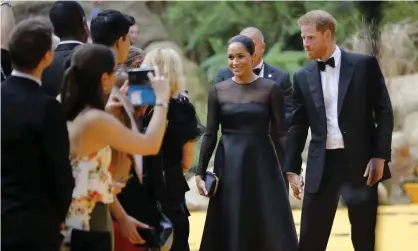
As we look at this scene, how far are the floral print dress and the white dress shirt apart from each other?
1.88 m

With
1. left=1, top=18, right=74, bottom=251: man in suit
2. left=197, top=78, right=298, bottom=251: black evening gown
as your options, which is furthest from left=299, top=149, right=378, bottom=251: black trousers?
left=1, top=18, right=74, bottom=251: man in suit

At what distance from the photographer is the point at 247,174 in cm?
528

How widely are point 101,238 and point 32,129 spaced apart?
52 cm

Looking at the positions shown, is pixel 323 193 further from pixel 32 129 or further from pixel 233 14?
pixel 233 14

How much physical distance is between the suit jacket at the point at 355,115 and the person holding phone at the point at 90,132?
5.75ft

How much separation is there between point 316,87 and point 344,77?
153mm

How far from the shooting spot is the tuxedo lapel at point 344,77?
5.05 meters

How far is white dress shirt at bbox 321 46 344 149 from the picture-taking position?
505cm

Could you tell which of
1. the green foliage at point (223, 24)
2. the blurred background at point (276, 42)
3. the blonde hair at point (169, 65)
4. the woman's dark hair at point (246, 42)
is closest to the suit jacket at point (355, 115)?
the woman's dark hair at point (246, 42)

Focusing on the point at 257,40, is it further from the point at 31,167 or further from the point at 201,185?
the point at 31,167

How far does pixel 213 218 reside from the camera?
17.5ft

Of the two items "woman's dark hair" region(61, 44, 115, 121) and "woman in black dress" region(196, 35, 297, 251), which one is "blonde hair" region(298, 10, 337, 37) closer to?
"woman in black dress" region(196, 35, 297, 251)

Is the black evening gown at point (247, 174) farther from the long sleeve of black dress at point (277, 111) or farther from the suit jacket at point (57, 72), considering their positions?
the suit jacket at point (57, 72)

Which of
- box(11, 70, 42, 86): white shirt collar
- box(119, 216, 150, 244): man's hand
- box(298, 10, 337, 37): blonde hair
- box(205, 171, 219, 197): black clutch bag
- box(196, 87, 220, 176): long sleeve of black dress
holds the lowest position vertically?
box(205, 171, 219, 197): black clutch bag
